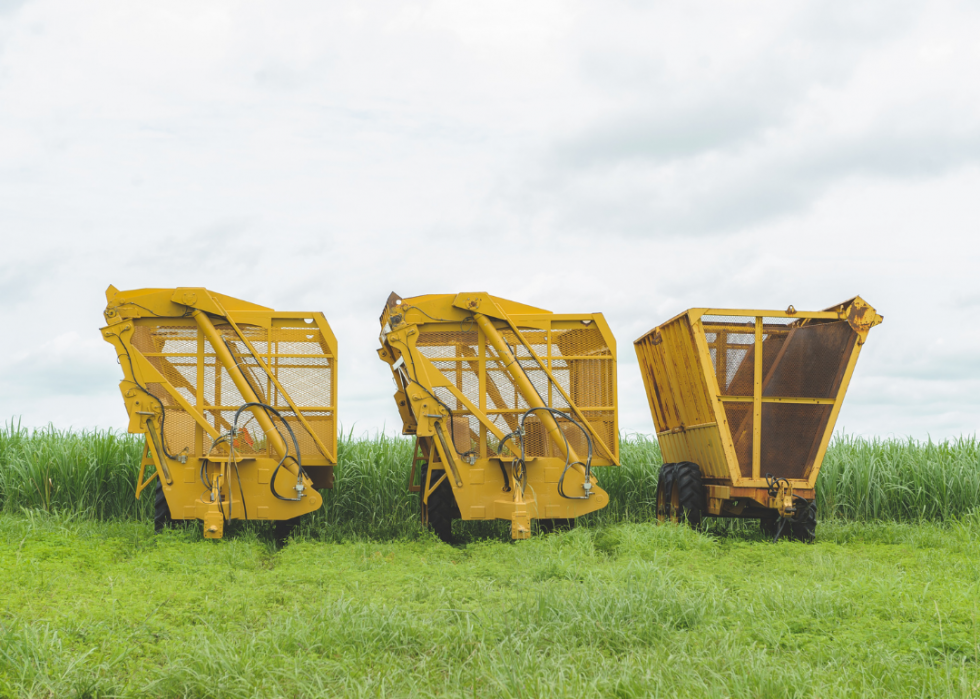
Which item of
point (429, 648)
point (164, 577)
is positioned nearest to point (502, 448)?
point (164, 577)

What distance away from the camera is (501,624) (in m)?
4.82

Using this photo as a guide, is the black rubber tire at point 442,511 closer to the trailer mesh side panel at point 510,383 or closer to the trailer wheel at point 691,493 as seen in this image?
the trailer mesh side panel at point 510,383

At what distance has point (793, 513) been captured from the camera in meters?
8.63

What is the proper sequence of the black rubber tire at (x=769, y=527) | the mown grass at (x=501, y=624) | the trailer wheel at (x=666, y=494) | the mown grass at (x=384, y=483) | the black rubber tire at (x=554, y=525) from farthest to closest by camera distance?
the mown grass at (x=384, y=483)
the trailer wheel at (x=666, y=494)
the black rubber tire at (x=769, y=527)
the black rubber tire at (x=554, y=525)
the mown grass at (x=501, y=624)

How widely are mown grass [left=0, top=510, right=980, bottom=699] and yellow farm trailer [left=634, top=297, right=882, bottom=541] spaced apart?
1.16m

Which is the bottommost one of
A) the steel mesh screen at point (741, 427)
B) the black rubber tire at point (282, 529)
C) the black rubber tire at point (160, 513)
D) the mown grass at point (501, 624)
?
the mown grass at point (501, 624)

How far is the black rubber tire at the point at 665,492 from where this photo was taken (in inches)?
386

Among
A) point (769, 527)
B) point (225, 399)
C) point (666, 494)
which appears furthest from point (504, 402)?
point (769, 527)

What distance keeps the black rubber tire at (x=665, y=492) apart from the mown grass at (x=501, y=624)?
2074 mm

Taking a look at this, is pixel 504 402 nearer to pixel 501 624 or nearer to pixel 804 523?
pixel 804 523

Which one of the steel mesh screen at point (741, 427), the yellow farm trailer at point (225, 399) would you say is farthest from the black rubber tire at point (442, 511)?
the steel mesh screen at point (741, 427)

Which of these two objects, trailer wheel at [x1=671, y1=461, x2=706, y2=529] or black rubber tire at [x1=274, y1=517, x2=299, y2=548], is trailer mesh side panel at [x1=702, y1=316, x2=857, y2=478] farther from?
black rubber tire at [x1=274, y1=517, x2=299, y2=548]

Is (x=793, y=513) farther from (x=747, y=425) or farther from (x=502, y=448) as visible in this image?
(x=502, y=448)

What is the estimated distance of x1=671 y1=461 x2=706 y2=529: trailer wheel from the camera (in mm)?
8984
